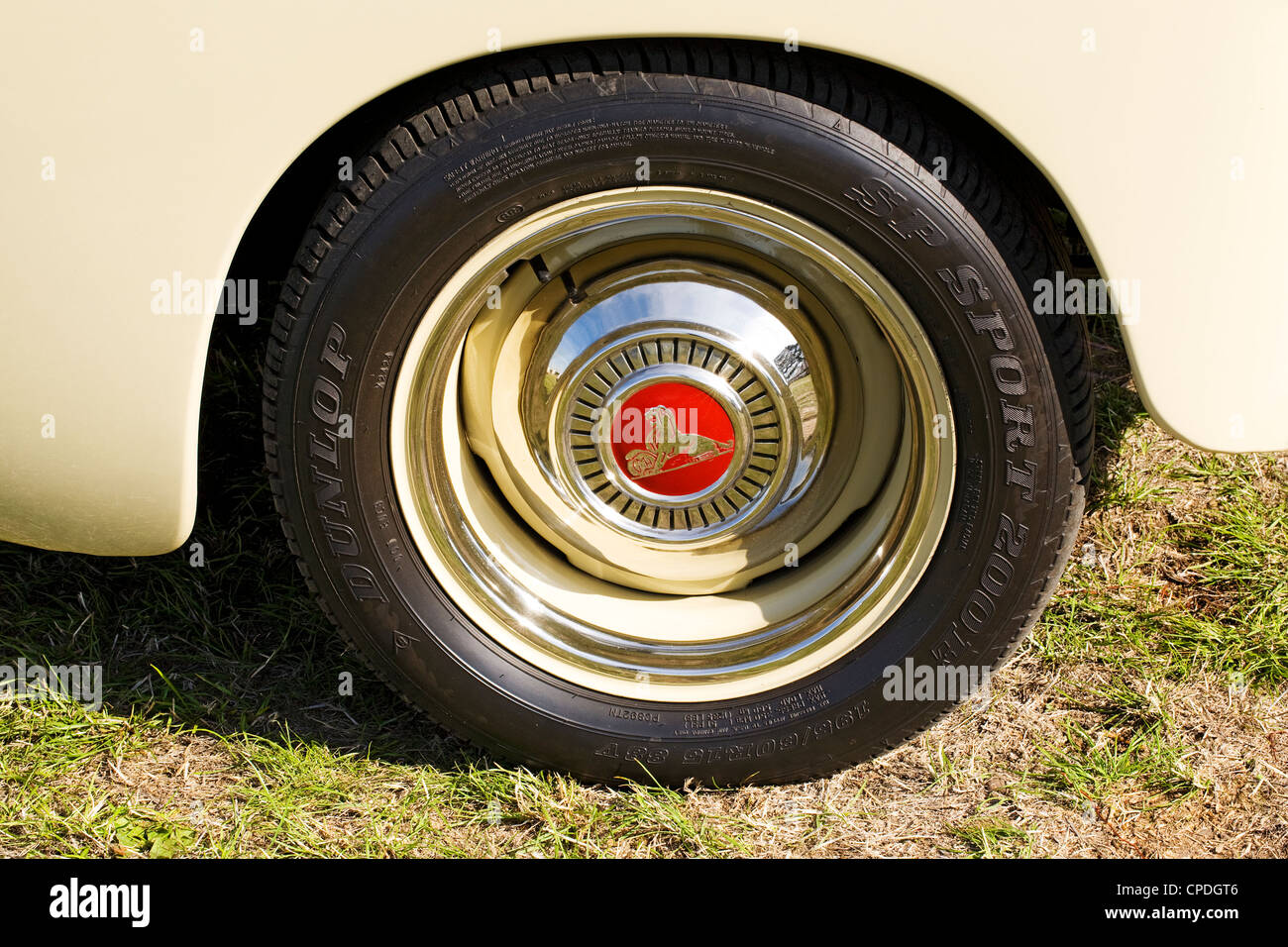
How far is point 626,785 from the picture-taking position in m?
1.97

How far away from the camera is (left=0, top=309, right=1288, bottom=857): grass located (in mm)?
1910

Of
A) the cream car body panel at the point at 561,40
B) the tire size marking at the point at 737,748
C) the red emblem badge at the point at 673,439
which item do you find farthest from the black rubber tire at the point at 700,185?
the red emblem badge at the point at 673,439

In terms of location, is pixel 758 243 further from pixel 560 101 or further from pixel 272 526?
pixel 272 526

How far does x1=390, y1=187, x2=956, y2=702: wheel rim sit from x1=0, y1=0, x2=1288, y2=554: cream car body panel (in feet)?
1.20

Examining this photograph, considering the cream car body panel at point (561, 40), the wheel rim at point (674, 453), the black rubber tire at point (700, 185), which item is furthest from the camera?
the wheel rim at point (674, 453)

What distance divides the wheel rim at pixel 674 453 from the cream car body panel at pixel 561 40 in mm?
364

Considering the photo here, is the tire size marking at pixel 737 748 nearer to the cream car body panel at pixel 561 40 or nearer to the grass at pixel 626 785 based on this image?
the grass at pixel 626 785

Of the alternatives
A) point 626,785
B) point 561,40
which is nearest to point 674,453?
point 626,785

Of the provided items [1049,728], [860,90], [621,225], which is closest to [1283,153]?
[860,90]

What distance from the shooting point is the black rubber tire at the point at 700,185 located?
158 centimetres

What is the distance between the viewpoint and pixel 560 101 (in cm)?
158

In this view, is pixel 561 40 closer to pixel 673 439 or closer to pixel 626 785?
pixel 673 439

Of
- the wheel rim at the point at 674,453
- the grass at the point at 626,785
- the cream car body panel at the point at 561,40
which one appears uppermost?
the cream car body panel at the point at 561,40

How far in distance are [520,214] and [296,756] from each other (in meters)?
1.17
